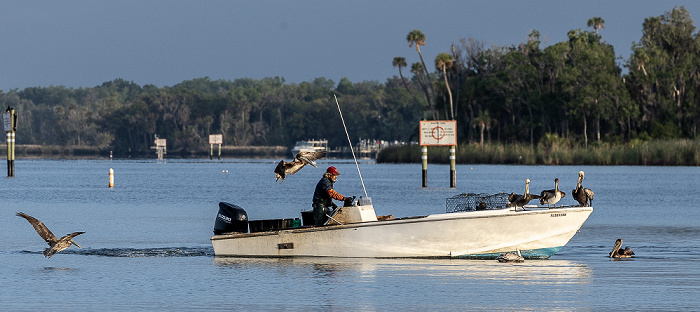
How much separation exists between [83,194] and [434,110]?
72934mm

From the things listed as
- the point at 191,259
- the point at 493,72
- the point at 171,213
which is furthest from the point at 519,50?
the point at 191,259

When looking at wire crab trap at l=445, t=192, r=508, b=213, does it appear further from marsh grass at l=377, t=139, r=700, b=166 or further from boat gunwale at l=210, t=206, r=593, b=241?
marsh grass at l=377, t=139, r=700, b=166

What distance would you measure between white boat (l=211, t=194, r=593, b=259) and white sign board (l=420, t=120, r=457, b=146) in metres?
34.9

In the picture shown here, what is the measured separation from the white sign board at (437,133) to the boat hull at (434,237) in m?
34.8

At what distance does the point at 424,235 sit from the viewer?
870 inches

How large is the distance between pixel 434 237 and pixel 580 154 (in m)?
79.3

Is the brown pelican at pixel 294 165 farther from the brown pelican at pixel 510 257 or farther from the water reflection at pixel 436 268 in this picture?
the brown pelican at pixel 510 257

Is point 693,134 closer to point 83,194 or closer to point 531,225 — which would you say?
point 83,194

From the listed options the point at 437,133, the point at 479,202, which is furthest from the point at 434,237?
the point at 437,133

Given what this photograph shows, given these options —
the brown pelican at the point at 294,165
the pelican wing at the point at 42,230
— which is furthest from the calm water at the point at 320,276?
the brown pelican at the point at 294,165

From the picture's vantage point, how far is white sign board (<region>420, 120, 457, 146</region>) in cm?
5756

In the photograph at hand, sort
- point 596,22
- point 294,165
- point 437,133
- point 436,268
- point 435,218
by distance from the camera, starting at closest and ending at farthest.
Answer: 1. point 436,268
2. point 435,218
3. point 294,165
4. point 437,133
5. point 596,22

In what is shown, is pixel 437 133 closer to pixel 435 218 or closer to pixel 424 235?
pixel 424 235

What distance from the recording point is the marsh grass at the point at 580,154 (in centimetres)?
9331
